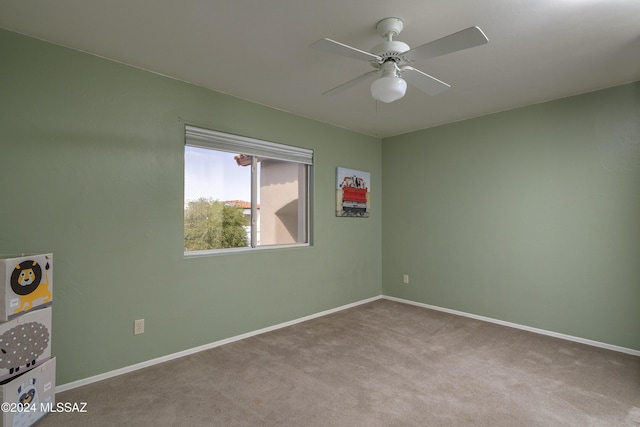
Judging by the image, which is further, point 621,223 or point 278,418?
point 621,223

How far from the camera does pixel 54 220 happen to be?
7.24 ft

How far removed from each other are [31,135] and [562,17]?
134 inches

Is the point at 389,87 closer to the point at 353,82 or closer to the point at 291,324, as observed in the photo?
the point at 353,82

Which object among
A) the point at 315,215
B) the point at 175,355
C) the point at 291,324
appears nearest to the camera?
the point at 175,355

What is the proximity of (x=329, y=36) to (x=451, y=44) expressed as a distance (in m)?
0.83

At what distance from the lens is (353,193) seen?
437 cm

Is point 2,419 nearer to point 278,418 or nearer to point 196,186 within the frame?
point 278,418

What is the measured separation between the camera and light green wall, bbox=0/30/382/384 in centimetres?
212

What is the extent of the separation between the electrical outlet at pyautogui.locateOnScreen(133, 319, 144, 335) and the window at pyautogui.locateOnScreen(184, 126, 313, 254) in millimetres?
670

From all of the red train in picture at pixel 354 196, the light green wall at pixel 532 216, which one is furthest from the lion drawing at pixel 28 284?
the light green wall at pixel 532 216

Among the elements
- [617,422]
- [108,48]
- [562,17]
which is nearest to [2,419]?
[108,48]

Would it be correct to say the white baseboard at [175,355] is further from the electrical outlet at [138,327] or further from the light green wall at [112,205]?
the electrical outlet at [138,327]

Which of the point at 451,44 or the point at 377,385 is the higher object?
the point at 451,44

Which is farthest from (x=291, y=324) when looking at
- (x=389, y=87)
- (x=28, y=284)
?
(x=389, y=87)
